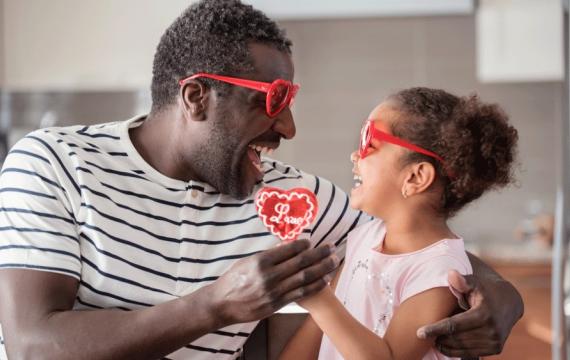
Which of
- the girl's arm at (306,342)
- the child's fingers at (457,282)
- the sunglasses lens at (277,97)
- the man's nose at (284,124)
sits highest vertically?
the sunglasses lens at (277,97)

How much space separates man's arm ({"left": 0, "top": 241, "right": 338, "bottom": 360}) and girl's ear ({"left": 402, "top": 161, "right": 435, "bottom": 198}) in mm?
360

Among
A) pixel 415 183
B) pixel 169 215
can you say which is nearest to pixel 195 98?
pixel 169 215

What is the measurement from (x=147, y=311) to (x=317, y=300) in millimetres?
284

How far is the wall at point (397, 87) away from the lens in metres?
4.48

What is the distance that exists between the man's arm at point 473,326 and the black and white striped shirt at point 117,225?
0.40 meters

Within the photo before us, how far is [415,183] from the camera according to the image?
158cm

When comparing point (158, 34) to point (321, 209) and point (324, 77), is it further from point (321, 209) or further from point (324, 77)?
point (321, 209)

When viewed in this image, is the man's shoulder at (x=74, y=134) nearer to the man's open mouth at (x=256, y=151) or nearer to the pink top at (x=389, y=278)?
the man's open mouth at (x=256, y=151)

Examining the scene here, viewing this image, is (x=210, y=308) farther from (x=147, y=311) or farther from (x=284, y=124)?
(x=284, y=124)

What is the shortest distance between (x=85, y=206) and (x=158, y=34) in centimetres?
221

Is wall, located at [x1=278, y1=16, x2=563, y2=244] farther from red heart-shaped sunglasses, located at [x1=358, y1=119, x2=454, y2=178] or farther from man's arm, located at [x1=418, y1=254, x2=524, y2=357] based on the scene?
man's arm, located at [x1=418, y1=254, x2=524, y2=357]

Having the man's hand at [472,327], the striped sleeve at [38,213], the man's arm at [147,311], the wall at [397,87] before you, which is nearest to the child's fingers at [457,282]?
the man's hand at [472,327]

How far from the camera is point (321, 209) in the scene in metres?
1.73

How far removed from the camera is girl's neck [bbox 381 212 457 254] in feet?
5.10
